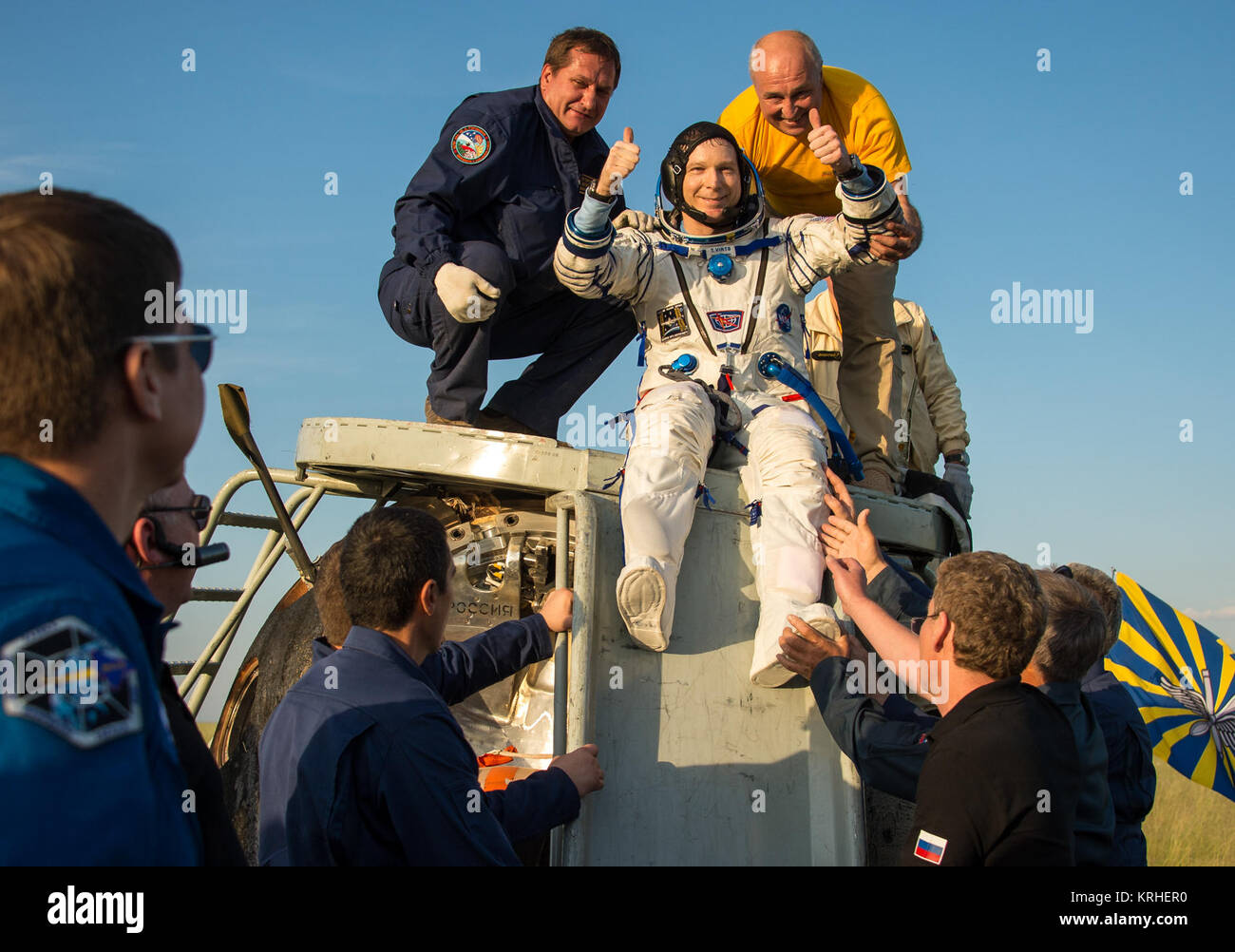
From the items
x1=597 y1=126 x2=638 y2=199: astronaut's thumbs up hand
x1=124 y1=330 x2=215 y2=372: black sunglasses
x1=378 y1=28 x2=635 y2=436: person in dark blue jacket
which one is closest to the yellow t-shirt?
x1=378 y1=28 x2=635 y2=436: person in dark blue jacket

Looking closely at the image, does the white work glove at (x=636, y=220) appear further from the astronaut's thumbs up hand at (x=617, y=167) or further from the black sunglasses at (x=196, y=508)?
the black sunglasses at (x=196, y=508)

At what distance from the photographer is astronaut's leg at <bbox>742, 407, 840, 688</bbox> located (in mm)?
3670

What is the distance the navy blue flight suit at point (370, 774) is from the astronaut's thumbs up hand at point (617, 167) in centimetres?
210

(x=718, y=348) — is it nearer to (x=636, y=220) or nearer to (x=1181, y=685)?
(x=636, y=220)

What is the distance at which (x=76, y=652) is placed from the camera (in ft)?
3.82

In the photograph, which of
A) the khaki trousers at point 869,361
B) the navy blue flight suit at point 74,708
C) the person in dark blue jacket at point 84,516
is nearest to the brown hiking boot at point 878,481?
the khaki trousers at point 869,361

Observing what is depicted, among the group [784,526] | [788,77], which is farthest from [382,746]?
[788,77]

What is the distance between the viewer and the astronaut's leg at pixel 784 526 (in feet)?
12.0

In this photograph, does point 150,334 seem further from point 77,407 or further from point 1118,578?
point 1118,578

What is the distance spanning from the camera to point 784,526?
3838 millimetres

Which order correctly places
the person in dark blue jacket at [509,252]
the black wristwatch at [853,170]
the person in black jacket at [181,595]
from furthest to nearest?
the person in dark blue jacket at [509,252], the black wristwatch at [853,170], the person in black jacket at [181,595]
